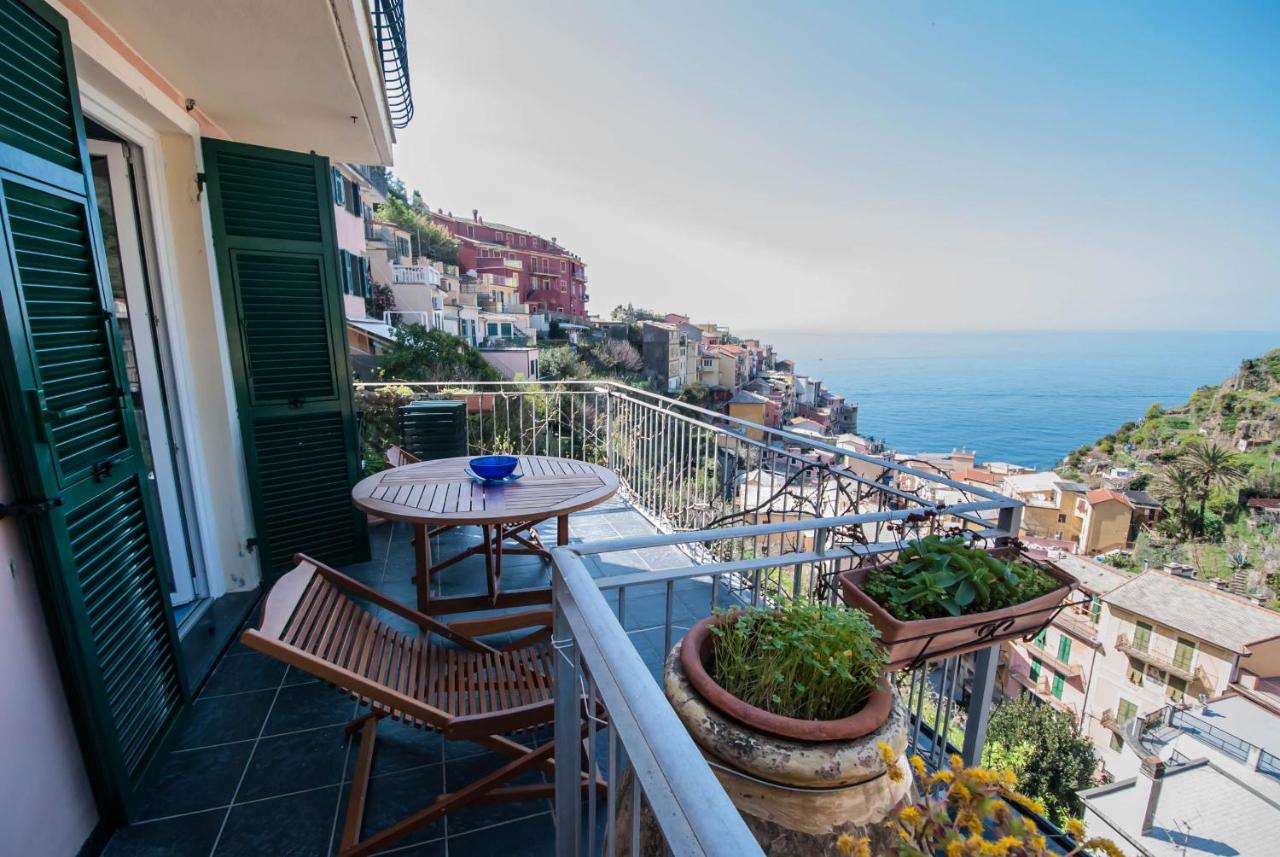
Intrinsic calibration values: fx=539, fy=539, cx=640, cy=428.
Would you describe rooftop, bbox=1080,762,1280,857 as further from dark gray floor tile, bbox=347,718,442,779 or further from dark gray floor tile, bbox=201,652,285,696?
dark gray floor tile, bbox=201,652,285,696

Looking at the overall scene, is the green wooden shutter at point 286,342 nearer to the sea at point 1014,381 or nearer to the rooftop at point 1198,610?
the rooftop at point 1198,610

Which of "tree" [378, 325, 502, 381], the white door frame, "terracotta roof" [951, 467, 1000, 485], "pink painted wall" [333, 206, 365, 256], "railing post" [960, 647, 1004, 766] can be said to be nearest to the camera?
"railing post" [960, 647, 1004, 766]

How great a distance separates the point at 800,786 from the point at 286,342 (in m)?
3.44

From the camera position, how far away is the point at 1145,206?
41.8 metres

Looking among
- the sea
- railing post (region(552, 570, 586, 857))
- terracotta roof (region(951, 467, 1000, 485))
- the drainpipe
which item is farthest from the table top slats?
the sea

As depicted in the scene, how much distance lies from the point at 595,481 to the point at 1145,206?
58.1 meters

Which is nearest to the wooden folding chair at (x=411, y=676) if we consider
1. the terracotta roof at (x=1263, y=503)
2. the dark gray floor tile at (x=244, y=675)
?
the dark gray floor tile at (x=244, y=675)

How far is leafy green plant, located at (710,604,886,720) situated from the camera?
950mm

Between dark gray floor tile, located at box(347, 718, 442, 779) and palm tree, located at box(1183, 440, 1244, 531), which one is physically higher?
dark gray floor tile, located at box(347, 718, 442, 779)

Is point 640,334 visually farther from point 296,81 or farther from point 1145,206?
point 1145,206

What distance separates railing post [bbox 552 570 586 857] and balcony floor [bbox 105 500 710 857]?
0.69 meters

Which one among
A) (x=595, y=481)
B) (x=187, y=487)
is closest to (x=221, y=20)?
(x=187, y=487)

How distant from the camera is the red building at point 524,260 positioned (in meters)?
32.4

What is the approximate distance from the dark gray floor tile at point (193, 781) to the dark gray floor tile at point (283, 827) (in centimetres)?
12
